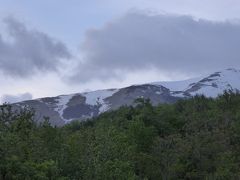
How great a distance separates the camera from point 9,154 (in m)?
28.8

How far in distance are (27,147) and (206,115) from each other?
72872mm

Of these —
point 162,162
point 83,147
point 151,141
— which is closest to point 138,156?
point 162,162

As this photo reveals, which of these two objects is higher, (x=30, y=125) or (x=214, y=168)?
(x=30, y=125)

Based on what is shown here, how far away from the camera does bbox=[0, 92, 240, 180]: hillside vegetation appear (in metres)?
32.3

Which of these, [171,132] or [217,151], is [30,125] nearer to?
[217,151]

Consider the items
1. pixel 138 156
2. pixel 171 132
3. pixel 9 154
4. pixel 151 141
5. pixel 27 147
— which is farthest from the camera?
pixel 171 132

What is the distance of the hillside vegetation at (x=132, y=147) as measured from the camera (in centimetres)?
3231

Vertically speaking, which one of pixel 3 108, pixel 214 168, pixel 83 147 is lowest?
pixel 214 168

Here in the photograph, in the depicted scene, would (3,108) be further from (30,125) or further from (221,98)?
(221,98)

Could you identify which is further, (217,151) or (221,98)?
(221,98)

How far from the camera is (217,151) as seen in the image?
73.8m

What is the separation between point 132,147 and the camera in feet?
193

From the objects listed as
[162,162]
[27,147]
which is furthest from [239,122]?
[27,147]

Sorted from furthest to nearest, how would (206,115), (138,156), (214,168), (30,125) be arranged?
(206,115)
(214,168)
(138,156)
(30,125)
